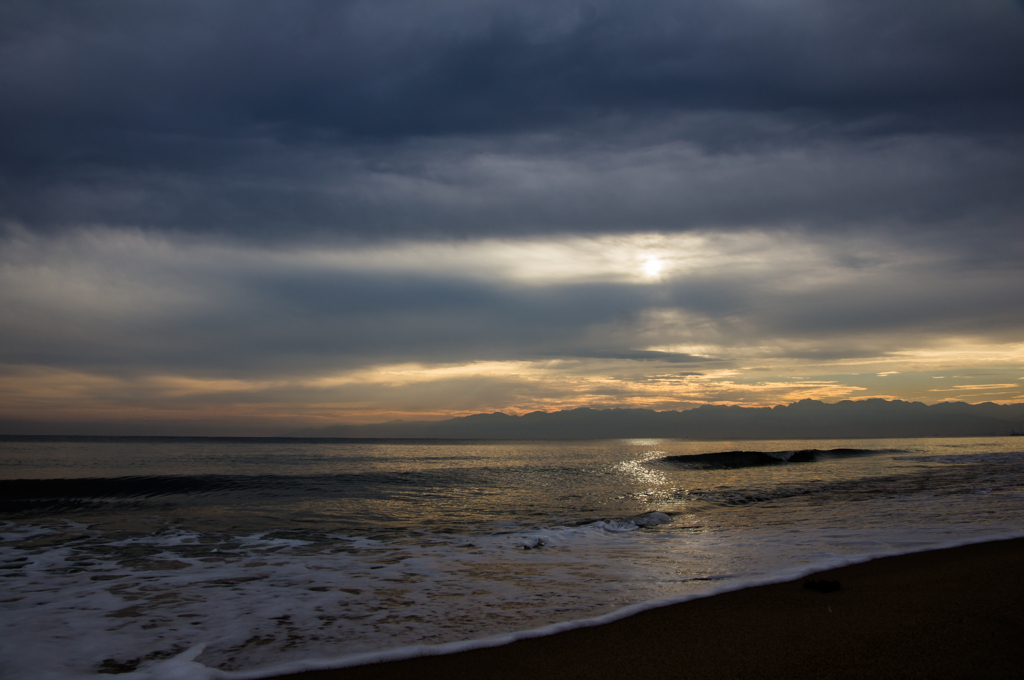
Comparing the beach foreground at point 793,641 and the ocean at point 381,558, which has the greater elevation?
the beach foreground at point 793,641

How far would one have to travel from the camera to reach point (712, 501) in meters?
14.6

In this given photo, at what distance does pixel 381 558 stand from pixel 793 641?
236 inches

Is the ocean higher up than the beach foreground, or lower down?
lower down

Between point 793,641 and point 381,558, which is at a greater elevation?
point 793,641

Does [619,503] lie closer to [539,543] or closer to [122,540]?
[539,543]

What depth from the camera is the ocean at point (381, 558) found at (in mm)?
4426

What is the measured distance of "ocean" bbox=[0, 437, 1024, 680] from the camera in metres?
4.43

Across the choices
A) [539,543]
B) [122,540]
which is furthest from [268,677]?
[122,540]

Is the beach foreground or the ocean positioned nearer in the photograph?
the beach foreground

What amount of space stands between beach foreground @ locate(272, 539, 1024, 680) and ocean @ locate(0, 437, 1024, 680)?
1.21 feet

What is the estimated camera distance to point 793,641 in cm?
374

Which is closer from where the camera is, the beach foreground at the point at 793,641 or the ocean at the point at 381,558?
the beach foreground at the point at 793,641

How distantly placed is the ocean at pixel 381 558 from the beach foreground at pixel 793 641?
0.37 metres

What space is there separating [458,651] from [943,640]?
135 inches
